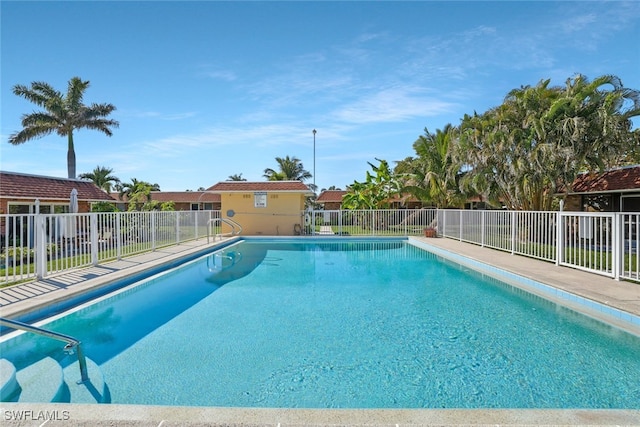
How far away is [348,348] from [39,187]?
22.7m

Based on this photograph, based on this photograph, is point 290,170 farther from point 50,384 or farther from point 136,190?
point 50,384

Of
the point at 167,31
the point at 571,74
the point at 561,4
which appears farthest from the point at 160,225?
the point at 571,74

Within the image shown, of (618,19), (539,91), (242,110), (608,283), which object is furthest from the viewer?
(242,110)

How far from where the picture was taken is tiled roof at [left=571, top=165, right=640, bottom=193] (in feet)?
51.5

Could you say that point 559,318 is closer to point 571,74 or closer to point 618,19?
point 618,19

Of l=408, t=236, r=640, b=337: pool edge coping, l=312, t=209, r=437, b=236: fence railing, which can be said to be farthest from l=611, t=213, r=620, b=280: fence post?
l=312, t=209, r=437, b=236: fence railing

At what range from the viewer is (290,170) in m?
37.9

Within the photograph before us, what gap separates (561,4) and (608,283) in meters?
8.32

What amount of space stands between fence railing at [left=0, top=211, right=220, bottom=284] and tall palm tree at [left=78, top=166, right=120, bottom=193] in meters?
30.0

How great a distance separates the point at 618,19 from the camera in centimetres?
1105

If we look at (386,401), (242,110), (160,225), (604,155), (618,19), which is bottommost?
(386,401)

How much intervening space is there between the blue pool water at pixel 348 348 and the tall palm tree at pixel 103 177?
35945 millimetres

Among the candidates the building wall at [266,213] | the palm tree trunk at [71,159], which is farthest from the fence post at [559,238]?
the palm tree trunk at [71,159]

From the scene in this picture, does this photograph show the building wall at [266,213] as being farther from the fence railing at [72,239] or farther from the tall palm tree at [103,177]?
the tall palm tree at [103,177]
